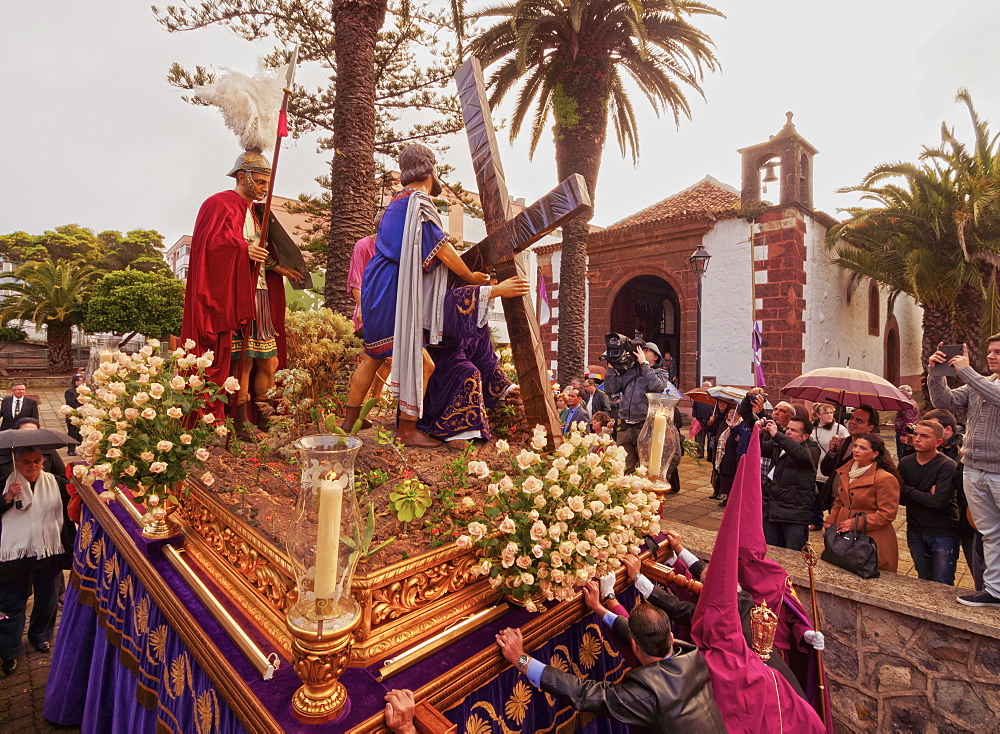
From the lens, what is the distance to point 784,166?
A: 13961mm

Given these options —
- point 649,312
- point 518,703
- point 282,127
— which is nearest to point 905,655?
point 518,703

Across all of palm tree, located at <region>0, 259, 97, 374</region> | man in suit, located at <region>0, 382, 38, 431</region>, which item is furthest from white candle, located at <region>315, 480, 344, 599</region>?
palm tree, located at <region>0, 259, 97, 374</region>

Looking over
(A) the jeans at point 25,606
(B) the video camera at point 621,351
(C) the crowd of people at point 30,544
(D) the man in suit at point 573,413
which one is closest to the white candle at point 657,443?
(D) the man in suit at point 573,413

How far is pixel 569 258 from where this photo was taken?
36.8ft

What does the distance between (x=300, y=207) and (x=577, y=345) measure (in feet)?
24.8

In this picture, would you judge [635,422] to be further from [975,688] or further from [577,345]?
[577,345]

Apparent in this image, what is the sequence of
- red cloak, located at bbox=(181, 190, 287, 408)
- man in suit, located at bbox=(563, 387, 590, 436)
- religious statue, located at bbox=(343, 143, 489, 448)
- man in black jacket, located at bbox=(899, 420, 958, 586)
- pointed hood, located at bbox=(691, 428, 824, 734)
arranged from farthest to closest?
man in suit, located at bbox=(563, 387, 590, 436) → man in black jacket, located at bbox=(899, 420, 958, 586) → red cloak, located at bbox=(181, 190, 287, 408) → religious statue, located at bbox=(343, 143, 489, 448) → pointed hood, located at bbox=(691, 428, 824, 734)

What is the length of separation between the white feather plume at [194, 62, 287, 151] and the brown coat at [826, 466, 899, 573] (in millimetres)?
5147

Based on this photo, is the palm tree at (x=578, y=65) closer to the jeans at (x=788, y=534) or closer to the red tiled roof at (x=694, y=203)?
the red tiled roof at (x=694, y=203)

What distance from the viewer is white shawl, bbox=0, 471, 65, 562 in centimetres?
401

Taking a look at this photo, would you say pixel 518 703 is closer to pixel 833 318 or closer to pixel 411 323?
pixel 411 323

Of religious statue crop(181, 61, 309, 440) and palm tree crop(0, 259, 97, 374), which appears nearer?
religious statue crop(181, 61, 309, 440)

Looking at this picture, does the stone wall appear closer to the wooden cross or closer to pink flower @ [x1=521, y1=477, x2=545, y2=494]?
the wooden cross

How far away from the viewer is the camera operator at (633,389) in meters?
6.30
